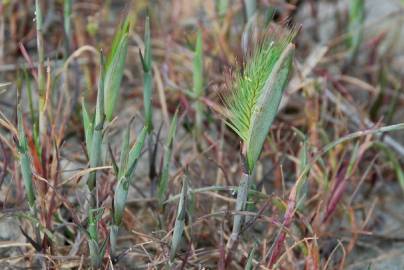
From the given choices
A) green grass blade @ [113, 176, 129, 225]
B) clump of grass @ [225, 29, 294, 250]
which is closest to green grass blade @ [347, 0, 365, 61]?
clump of grass @ [225, 29, 294, 250]

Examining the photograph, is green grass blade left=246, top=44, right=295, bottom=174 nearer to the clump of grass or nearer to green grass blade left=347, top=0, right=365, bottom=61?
the clump of grass

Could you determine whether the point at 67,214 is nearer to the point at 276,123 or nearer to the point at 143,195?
the point at 143,195

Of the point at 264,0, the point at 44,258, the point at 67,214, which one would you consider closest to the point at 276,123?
the point at 264,0

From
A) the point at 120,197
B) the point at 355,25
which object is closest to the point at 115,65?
the point at 120,197

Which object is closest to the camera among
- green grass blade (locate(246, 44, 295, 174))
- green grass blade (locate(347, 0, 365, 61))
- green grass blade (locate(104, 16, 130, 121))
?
green grass blade (locate(246, 44, 295, 174))

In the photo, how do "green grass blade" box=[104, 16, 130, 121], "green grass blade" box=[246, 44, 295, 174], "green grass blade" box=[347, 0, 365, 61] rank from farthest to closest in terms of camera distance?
1. "green grass blade" box=[347, 0, 365, 61]
2. "green grass blade" box=[104, 16, 130, 121]
3. "green grass blade" box=[246, 44, 295, 174]

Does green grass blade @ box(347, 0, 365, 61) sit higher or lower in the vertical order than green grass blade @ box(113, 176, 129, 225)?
higher

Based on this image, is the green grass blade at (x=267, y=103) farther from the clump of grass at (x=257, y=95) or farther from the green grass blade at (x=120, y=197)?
the green grass blade at (x=120, y=197)

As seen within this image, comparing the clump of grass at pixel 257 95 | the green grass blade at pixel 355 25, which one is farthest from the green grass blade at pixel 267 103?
the green grass blade at pixel 355 25
